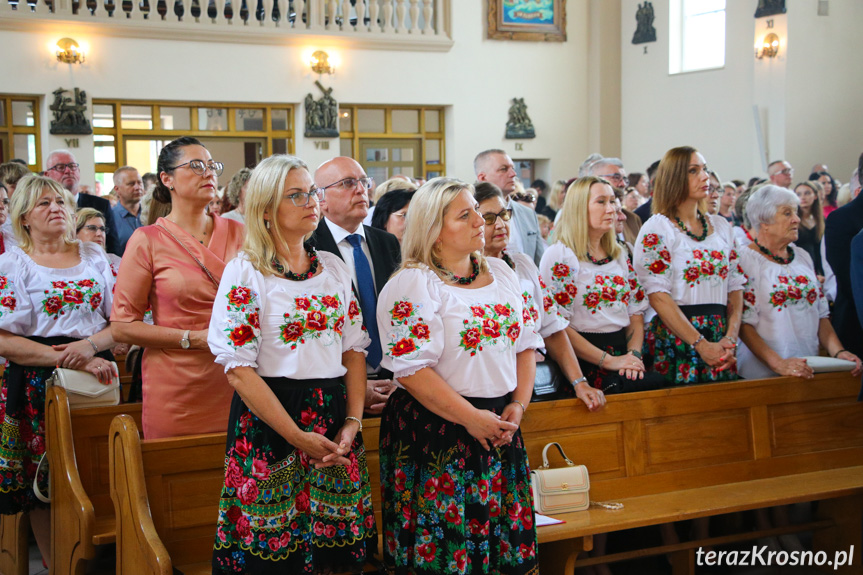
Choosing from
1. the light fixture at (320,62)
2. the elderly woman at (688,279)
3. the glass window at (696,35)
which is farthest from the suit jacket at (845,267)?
the light fixture at (320,62)

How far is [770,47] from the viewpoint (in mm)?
12031

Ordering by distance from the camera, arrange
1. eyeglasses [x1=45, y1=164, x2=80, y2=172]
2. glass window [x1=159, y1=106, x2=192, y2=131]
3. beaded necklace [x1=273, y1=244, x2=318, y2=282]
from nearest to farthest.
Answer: beaded necklace [x1=273, y1=244, x2=318, y2=282]
eyeglasses [x1=45, y1=164, x2=80, y2=172]
glass window [x1=159, y1=106, x2=192, y2=131]

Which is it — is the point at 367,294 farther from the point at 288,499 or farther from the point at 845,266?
the point at 845,266

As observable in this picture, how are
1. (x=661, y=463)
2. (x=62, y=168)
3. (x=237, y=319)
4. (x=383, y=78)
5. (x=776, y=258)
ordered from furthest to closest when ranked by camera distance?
(x=383, y=78), (x=62, y=168), (x=776, y=258), (x=661, y=463), (x=237, y=319)

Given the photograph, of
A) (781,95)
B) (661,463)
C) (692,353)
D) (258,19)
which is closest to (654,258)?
(692,353)

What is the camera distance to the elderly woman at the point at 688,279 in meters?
3.93

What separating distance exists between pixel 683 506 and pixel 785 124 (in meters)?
9.73

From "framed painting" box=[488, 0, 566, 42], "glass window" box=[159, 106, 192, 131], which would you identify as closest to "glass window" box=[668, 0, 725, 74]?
"framed painting" box=[488, 0, 566, 42]

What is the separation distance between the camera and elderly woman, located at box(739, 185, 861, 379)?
4156mm

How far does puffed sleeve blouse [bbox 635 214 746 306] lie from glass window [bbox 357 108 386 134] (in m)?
9.97

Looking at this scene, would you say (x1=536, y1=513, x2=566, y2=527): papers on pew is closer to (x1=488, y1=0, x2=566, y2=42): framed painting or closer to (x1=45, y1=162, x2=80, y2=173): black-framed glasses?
(x1=45, y1=162, x2=80, y2=173): black-framed glasses

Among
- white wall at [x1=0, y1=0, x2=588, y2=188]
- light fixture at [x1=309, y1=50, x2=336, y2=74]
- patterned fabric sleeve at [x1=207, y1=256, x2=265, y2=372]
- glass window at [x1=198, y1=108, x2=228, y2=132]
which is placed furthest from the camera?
light fixture at [x1=309, y1=50, x2=336, y2=74]

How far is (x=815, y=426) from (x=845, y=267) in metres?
0.86

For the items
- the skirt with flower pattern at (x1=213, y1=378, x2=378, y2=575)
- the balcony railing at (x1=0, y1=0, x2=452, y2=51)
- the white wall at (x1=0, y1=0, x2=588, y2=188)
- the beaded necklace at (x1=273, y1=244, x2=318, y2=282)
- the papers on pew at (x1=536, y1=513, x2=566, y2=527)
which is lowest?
the papers on pew at (x1=536, y1=513, x2=566, y2=527)
